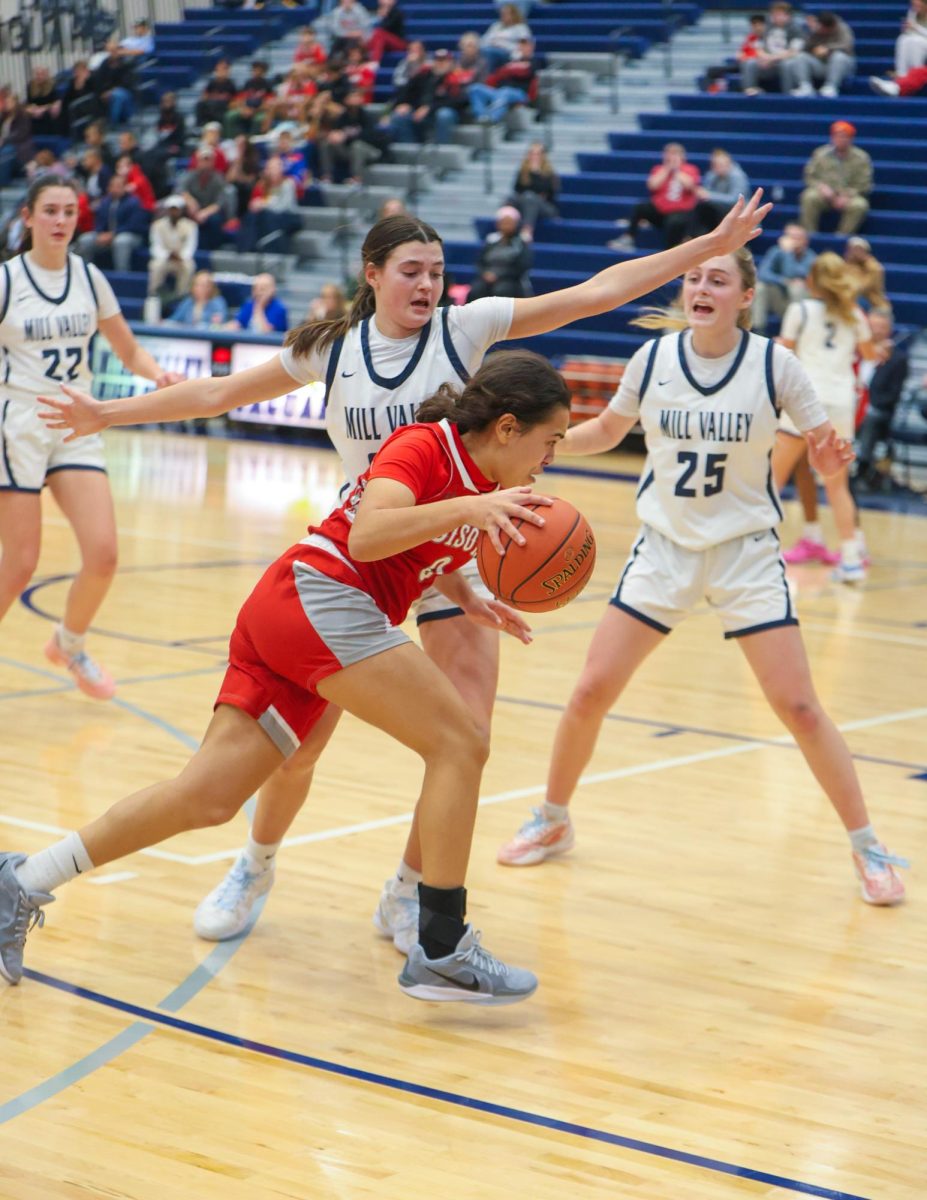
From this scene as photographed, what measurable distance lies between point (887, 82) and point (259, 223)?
716cm

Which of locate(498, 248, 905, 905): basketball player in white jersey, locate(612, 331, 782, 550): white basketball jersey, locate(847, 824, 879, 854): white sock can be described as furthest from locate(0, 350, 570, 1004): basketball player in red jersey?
locate(847, 824, 879, 854): white sock

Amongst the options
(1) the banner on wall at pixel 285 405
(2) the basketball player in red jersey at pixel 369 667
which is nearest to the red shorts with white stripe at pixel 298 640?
(2) the basketball player in red jersey at pixel 369 667

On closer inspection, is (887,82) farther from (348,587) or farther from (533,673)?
(348,587)

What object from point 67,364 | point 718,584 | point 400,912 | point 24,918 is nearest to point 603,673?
point 718,584

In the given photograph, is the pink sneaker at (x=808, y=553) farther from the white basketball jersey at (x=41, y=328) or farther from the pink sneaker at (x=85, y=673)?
the white basketball jersey at (x=41, y=328)

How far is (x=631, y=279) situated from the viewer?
13.3 feet

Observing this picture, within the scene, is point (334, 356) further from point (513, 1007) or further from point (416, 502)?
point (513, 1007)

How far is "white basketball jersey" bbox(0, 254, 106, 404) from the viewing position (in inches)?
251

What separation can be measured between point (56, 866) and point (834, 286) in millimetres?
7480

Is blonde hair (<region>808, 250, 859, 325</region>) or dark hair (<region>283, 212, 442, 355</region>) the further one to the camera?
blonde hair (<region>808, 250, 859, 325</region>)

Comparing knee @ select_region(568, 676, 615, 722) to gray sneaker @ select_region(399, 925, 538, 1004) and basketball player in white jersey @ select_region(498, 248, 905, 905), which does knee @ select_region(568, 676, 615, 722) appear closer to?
basketball player in white jersey @ select_region(498, 248, 905, 905)

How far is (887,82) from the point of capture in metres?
18.4

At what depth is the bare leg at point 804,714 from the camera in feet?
15.6

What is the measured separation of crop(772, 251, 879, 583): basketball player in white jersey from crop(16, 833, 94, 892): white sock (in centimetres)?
698
